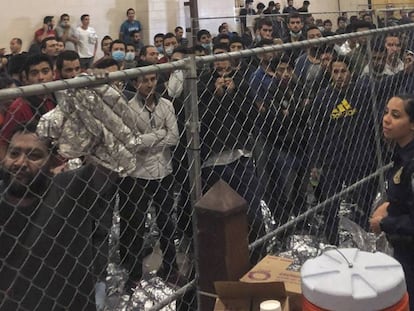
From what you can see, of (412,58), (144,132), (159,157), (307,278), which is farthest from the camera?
(412,58)

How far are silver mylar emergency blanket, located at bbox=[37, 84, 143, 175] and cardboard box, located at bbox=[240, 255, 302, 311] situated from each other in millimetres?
669

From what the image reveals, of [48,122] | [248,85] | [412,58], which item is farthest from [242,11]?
[48,122]

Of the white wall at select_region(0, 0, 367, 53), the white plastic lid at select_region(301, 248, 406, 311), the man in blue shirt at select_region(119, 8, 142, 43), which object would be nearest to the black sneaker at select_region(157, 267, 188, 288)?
the white plastic lid at select_region(301, 248, 406, 311)

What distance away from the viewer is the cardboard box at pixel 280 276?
1.78 meters

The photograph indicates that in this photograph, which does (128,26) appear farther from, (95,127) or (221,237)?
(221,237)

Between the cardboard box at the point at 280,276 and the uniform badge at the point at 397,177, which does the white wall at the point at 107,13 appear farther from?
the cardboard box at the point at 280,276

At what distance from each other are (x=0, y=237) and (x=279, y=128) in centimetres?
214

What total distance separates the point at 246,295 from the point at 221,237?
20 cm

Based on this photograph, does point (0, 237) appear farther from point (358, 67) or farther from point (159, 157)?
point (358, 67)

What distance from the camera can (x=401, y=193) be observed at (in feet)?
8.05

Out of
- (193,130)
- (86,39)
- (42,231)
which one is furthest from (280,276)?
(86,39)

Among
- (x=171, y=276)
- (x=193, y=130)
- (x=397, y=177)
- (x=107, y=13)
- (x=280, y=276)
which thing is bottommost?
(x=171, y=276)

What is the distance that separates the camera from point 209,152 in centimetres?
336

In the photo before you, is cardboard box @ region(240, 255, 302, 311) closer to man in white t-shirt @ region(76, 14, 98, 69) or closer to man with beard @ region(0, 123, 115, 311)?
man with beard @ region(0, 123, 115, 311)
